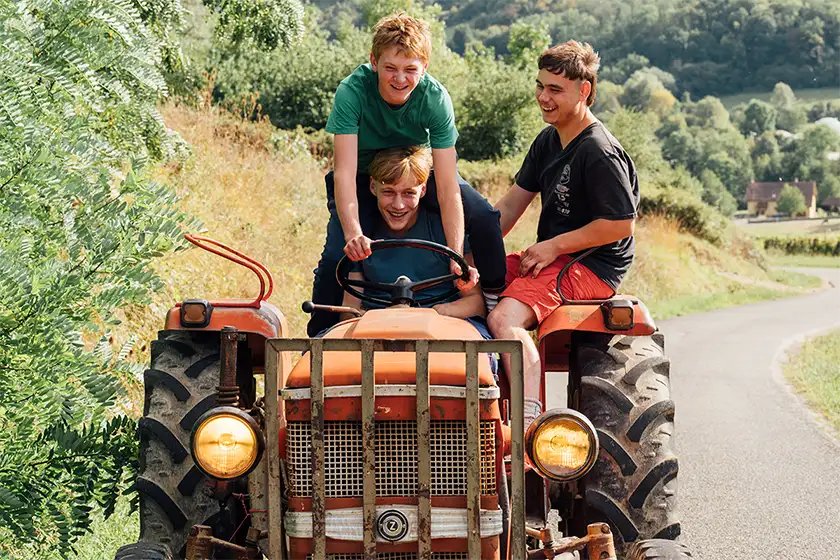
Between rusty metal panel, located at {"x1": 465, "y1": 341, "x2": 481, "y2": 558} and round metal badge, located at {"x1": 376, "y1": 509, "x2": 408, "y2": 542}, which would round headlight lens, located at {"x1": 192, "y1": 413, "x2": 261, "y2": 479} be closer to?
round metal badge, located at {"x1": 376, "y1": 509, "x2": 408, "y2": 542}

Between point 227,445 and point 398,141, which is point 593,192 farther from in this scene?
point 227,445

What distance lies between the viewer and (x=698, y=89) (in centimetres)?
16688

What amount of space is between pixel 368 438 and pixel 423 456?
0.18 metres

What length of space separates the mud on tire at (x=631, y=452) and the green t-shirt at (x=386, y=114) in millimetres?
1415

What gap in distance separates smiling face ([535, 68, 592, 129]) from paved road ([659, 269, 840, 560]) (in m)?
2.45

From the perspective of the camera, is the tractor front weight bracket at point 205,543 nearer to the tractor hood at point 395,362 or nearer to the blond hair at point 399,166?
the tractor hood at point 395,362

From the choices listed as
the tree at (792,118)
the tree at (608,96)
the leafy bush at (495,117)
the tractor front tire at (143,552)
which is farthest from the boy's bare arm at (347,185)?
the tree at (792,118)

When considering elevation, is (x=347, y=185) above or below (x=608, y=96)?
below

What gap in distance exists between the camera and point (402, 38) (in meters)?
4.93

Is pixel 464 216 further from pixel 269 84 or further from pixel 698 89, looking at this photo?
pixel 698 89

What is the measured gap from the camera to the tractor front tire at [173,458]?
4.30 metres

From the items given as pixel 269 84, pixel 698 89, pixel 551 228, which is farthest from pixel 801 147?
pixel 551 228

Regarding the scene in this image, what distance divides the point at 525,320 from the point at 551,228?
2.64ft

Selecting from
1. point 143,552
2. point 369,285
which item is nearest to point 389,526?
point 143,552
